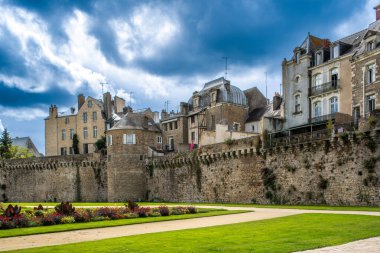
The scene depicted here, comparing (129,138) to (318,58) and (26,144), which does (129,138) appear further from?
(26,144)

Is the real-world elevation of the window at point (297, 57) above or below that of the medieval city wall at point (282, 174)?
above

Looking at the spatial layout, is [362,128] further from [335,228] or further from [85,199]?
[85,199]

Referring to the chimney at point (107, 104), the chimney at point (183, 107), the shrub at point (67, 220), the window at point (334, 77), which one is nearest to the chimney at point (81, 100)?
the chimney at point (107, 104)

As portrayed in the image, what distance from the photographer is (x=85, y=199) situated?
62281 millimetres

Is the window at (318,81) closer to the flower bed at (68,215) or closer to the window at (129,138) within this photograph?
the flower bed at (68,215)

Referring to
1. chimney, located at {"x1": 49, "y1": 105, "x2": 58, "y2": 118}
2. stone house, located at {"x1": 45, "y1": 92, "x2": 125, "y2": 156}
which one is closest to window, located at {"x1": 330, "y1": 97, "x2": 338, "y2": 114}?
stone house, located at {"x1": 45, "y1": 92, "x2": 125, "y2": 156}

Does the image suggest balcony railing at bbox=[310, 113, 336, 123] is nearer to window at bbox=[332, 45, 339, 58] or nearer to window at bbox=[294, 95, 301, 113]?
window at bbox=[294, 95, 301, 113]

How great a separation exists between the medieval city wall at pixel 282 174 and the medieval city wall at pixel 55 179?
11.9 meters

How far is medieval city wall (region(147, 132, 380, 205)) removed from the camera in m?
31.3

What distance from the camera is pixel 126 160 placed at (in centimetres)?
5681

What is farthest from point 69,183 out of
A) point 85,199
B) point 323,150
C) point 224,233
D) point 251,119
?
point 224,233

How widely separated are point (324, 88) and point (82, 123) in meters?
49.4

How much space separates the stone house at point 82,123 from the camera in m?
79.4

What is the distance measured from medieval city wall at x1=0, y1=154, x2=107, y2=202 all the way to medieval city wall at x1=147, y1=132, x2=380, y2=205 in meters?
11.9
